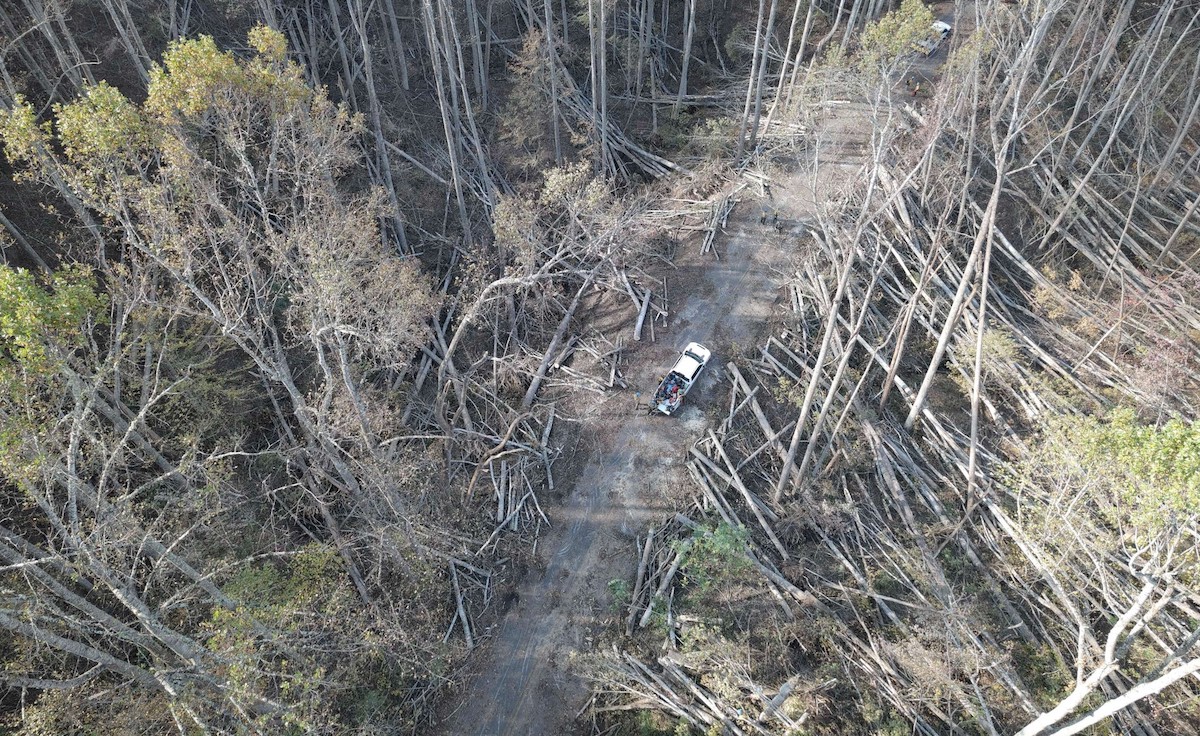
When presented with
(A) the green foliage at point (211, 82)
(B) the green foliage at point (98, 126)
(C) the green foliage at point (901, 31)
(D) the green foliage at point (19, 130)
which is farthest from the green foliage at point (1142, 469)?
(D) the green foliage at point (19, 130)

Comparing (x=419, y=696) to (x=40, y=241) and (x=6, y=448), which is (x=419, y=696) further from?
(x=40, y=241)

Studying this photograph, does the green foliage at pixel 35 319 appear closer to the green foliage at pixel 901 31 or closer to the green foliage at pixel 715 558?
the green foliage at pixel 715 558

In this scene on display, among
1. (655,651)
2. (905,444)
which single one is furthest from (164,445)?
(905,444)

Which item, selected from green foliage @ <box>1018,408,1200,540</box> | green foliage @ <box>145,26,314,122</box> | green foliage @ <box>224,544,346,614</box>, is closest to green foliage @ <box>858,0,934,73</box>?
green foliage @ <box>1018,408,1200,540</box>

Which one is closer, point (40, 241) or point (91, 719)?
point (91, 719)

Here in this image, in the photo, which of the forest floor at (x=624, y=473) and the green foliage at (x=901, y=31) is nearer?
the forest floor at (x=624, y=473)

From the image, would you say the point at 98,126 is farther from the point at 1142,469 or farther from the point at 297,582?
the point at 1142,469

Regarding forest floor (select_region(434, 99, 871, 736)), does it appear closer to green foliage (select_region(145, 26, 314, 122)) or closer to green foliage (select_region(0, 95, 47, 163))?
green foliage (select_region(145, 26, 314, 122))
